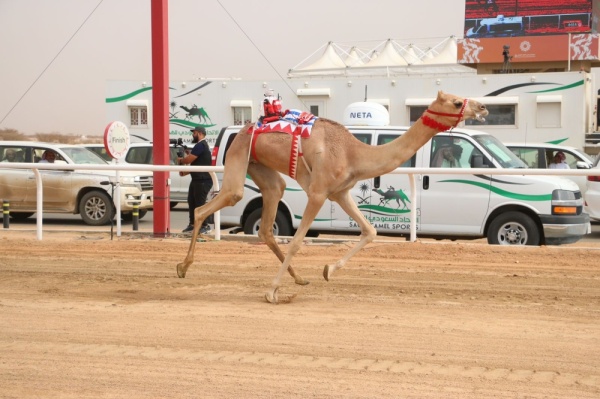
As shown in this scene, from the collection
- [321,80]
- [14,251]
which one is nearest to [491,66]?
[321,80]

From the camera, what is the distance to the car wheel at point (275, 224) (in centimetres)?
1569

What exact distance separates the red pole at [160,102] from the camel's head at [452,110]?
757 centimetres

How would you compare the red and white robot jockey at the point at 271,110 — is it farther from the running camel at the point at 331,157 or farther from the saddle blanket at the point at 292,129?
the running camel at the point at 331,157

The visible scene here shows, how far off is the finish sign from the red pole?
4.35ft

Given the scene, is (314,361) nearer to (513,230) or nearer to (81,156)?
(513,230)

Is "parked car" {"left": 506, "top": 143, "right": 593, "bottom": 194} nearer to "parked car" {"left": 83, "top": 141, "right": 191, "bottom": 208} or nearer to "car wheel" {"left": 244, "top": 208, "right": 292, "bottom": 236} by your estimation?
"car wheel" {"left": 244, "top": 208, "right": 292, "bottom": 236}

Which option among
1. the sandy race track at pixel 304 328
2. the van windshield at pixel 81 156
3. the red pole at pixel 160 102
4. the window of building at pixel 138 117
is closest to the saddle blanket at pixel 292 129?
the sandy race track at pixel 304 328

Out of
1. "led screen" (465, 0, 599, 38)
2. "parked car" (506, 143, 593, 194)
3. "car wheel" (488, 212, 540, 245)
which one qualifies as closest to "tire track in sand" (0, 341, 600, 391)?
"car wheel" (488, 212, 540, 245)

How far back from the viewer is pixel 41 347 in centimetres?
749

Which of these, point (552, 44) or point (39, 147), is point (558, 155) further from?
point (552, 44)

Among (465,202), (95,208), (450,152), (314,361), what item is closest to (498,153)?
(450,152)

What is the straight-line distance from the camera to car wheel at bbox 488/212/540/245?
47.5 ft

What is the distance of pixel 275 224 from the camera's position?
15.6 meters

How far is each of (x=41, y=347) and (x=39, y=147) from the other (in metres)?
15.6
